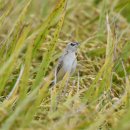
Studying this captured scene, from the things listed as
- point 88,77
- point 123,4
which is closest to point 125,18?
point 123,4

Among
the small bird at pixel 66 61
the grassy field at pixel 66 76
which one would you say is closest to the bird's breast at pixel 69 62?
the small bird at pixel 66 61

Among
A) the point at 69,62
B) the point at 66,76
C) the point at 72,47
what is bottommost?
the point at 66,76

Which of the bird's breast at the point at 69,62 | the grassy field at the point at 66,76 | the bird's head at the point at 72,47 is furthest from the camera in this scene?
the bird's head at the point at 72,47

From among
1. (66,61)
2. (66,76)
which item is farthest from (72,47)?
(66,76)

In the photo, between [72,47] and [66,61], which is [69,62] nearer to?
[66,61]

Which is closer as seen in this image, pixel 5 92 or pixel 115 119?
pixel 115 119

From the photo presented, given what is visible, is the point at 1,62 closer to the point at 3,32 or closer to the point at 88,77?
the point at 88,77

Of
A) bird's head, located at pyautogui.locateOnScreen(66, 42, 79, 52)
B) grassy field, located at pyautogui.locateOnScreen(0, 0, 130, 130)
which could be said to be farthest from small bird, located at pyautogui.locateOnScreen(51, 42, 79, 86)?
grassy field, located at pyautogui.locateOnScreen(0, 0, 130, 130)

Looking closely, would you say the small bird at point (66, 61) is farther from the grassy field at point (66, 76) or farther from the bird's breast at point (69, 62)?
the grassy field at point (66, 76)
